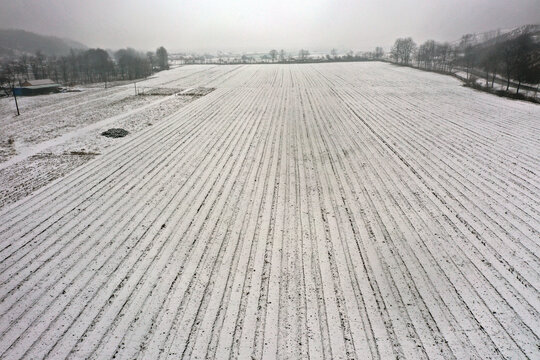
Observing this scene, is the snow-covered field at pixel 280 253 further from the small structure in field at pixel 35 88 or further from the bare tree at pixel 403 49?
the bare tree at pixel 403 49

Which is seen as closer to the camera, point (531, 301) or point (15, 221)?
point (531, 301)

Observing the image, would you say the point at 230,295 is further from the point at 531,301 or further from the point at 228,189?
the point at 531,301

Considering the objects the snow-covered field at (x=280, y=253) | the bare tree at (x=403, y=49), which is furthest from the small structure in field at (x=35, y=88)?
the bare tree at (x=403, y=49)

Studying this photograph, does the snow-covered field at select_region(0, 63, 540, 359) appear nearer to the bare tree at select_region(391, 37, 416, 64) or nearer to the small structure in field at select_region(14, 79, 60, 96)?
the small structure in field at select_region(14, 79, 60, 96)

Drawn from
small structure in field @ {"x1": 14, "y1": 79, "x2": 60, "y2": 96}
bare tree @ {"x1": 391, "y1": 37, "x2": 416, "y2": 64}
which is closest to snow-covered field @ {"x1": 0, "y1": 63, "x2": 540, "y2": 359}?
small structure in field @ {"x1": 14, "y1": 79, "x2": 60, "y2": 96}

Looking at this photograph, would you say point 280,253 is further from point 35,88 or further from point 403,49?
point 403,49

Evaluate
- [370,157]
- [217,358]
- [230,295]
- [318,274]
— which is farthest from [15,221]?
[370,157]

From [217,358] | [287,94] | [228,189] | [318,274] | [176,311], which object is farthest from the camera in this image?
[287,94]
